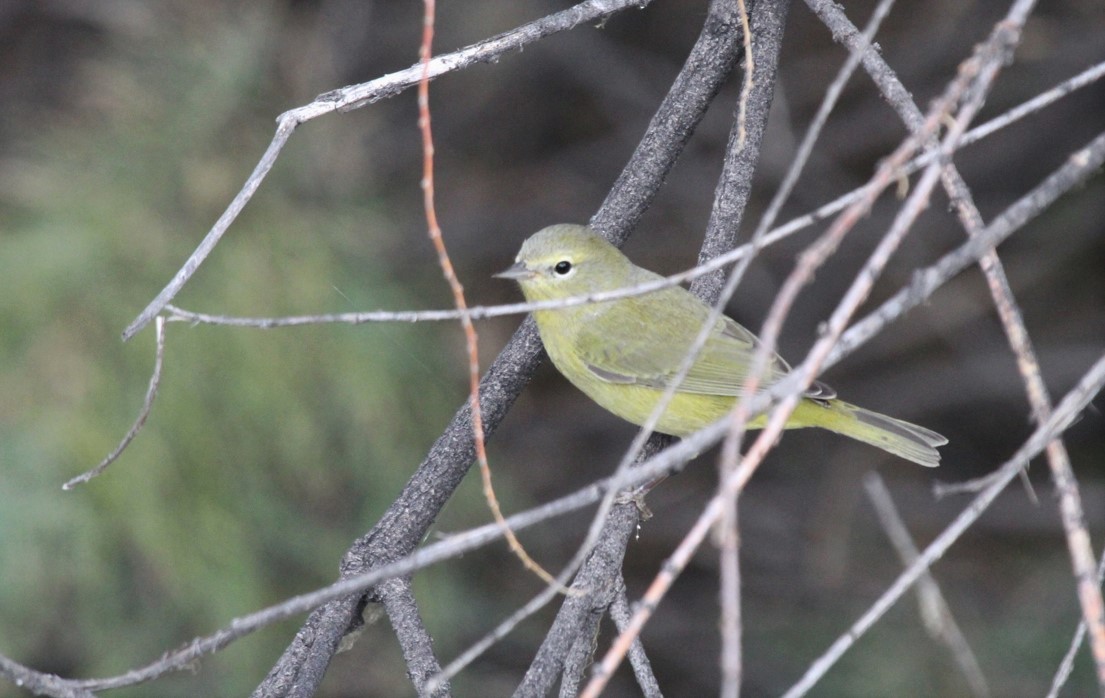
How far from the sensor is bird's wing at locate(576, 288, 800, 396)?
11.8 feet

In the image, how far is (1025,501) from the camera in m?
5.60

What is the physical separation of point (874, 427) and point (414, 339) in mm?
1924

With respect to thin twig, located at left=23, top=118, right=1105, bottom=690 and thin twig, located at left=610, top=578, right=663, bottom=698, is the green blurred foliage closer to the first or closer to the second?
thin twig, located at left=610, top=578, right=663, bottom=698

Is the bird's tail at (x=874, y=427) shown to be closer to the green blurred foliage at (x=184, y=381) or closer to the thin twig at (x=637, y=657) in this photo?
the thin twig at (x=637, y=657)

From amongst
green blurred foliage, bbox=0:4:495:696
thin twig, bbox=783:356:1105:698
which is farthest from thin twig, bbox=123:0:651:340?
green blurred foliage, bbox=0:4:495:696

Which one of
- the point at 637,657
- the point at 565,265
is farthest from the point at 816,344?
the point at 565,265

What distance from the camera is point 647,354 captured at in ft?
12.0

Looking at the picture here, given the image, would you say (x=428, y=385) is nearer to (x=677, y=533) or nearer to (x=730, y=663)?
(x=677, y=533)

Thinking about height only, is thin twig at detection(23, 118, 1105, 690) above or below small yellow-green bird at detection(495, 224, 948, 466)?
below

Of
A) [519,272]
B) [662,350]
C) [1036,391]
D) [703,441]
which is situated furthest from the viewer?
→ [662,350]

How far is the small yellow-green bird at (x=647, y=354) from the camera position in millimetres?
3512

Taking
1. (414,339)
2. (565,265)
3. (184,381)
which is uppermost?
(414,339)

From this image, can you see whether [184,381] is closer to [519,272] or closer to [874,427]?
[519,272]

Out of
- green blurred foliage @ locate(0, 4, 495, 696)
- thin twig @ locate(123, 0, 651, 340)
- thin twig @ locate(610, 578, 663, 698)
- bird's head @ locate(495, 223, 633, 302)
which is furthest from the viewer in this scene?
green blurred foliage @ locate(0, 4, 495, 696)
